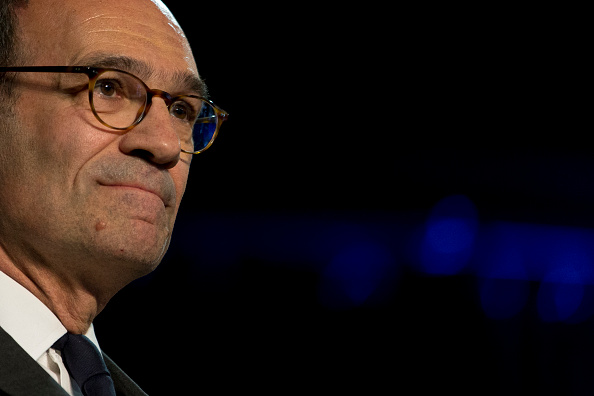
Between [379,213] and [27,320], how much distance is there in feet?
8.60

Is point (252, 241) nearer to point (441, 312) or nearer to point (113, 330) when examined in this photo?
point (113, 330)

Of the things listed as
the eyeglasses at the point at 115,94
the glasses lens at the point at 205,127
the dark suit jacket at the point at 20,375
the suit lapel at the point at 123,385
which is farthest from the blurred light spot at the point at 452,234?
the dark suit jacket at the point at 20,375

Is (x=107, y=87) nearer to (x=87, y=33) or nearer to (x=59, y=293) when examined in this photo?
(x=87, y=33)

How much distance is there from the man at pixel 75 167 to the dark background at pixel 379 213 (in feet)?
6.47

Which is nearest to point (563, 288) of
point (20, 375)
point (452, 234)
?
point (452, 234)

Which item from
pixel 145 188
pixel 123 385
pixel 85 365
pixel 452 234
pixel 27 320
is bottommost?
pixel 452 234

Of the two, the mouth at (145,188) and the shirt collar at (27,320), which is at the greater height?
the mouth at (145,188)

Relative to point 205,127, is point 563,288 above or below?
below

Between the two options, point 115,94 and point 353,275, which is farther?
point 353,275

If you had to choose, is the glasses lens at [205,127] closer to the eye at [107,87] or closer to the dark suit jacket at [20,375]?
the eye at [107,87]

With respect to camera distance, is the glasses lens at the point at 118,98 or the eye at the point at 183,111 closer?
the glasses lens at the point at 118,98

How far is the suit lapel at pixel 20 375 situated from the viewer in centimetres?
108

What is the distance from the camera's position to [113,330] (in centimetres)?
328

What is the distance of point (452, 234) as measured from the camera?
3.66 m
